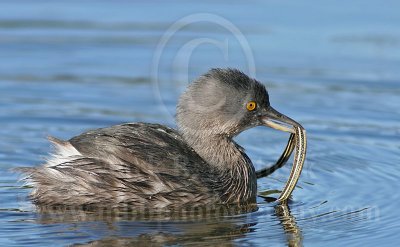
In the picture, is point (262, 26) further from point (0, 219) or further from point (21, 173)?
point (0, 219)

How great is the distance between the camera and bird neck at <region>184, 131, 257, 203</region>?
1029cm

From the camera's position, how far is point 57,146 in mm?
10039

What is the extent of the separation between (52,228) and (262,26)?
25.5 feet

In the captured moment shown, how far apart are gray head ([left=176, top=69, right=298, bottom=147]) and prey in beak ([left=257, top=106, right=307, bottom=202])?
0.01m

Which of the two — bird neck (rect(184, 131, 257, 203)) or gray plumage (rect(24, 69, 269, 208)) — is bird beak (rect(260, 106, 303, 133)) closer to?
gray plumage (rect(24, 69, 269, 208))

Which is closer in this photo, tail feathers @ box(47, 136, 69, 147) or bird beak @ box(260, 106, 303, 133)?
tail feathers @ box(47, 136, 69, 147)

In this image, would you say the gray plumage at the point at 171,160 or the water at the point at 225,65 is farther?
the gray plumage at the point at 171,160

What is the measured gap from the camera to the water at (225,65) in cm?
933

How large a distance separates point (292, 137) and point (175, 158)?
152 centimetres

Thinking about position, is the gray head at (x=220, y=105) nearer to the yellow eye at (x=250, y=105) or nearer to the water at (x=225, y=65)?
the yellow eye at (x=250, y=105)

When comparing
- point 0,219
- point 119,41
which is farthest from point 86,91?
point 0,219

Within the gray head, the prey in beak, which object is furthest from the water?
the gray head

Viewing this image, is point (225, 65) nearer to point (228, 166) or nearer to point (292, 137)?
point (292, 137)

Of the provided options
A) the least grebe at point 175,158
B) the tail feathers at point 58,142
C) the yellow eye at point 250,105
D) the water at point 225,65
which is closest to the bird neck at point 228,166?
the least grebe at point 175,158
